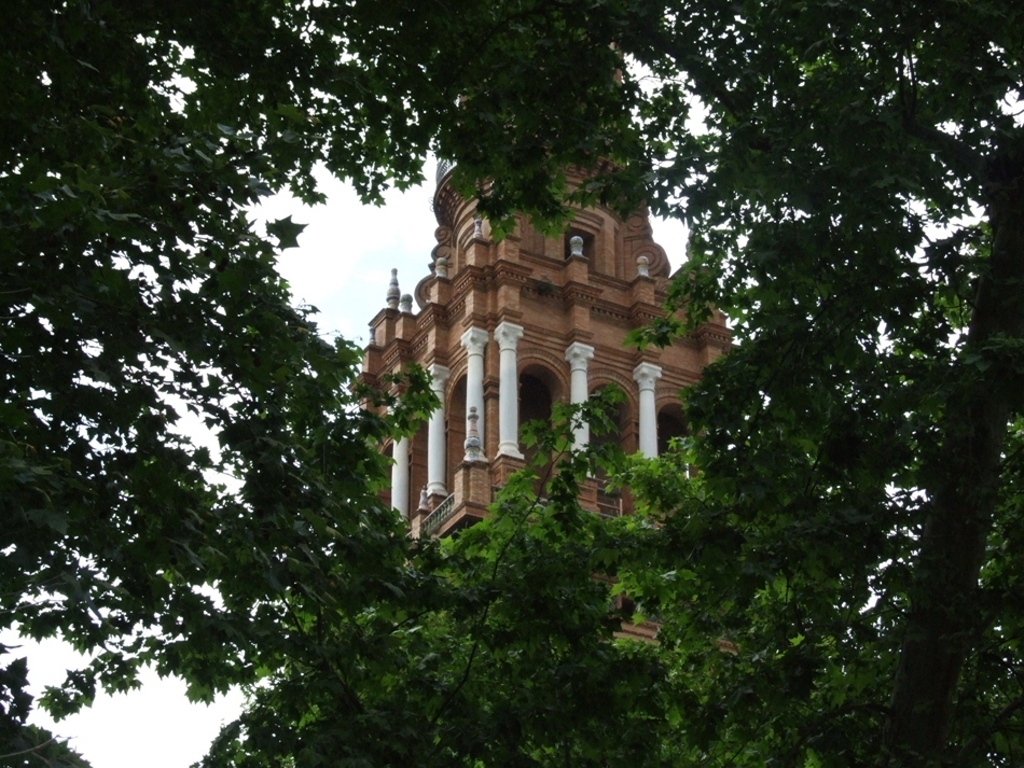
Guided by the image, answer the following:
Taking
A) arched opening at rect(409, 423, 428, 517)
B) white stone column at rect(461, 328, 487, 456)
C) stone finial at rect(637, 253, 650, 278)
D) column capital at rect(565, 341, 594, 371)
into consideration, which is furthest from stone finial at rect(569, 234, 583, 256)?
arched opening at rect(409, 423, 428, 517)

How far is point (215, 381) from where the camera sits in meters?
A: 9.84

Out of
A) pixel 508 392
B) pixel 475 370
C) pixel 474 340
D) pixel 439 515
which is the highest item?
pixel 474 340

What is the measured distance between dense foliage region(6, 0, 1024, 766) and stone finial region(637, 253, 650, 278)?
2810 centimetres

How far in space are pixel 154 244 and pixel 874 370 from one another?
5296mm

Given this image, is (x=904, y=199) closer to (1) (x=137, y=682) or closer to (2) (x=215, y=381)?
(2) (x=215, y=381)

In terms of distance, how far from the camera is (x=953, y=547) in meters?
10.7

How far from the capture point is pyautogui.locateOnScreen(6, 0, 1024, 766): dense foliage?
9.24 m

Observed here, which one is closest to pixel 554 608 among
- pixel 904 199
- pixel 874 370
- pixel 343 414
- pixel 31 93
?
pixel 343 414

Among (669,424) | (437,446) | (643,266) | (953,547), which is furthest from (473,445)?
(953,547)

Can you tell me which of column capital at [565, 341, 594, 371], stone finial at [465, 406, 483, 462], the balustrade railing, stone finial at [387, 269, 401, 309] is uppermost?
stone finial at [387, 269, 401, 309]

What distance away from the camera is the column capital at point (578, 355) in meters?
38.8

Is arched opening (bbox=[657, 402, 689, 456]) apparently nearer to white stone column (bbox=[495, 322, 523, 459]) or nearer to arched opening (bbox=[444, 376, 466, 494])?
white stone column (bbox=[495, 322, 523, 459])

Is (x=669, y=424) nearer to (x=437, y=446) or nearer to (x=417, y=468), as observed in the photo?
(x=437, y=446)

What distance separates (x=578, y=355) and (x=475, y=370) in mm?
2702
